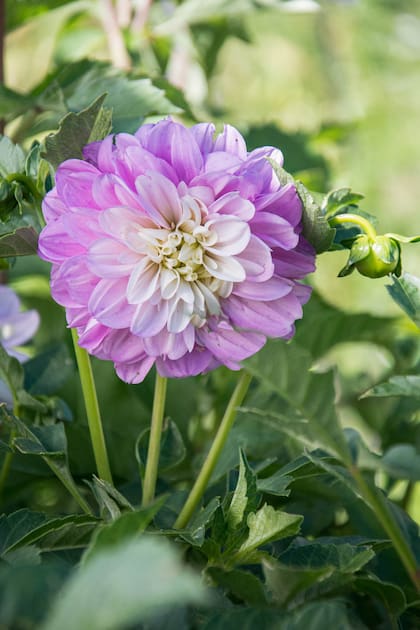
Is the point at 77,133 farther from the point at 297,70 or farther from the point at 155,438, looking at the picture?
the point at 297,70

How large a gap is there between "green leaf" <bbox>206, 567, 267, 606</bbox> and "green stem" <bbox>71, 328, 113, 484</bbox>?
3.5 inches

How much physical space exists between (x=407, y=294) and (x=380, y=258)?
0.10ft

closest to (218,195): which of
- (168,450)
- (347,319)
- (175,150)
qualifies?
(175,150)

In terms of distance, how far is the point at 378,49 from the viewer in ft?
6.78

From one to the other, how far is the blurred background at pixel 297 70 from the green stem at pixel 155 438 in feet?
0.84

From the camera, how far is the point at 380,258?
38 centimetres

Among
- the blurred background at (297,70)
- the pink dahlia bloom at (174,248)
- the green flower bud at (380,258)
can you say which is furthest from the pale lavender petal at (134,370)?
the blurred background at (297,70)

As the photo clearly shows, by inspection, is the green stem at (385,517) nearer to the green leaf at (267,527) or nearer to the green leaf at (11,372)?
the green leaf at (267,527)

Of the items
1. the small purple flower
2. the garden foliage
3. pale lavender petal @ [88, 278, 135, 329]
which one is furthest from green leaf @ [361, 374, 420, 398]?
the small purple flower

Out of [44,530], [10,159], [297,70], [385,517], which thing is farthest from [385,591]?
[297,70]

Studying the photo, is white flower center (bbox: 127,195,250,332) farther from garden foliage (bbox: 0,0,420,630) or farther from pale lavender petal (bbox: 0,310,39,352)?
pale lavender petal (bbox: 0,310,39,352)

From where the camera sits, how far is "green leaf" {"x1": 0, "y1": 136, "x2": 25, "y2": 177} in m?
0.41

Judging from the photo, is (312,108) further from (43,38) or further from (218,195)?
(218,195)

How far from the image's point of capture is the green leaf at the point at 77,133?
383 millimetres
